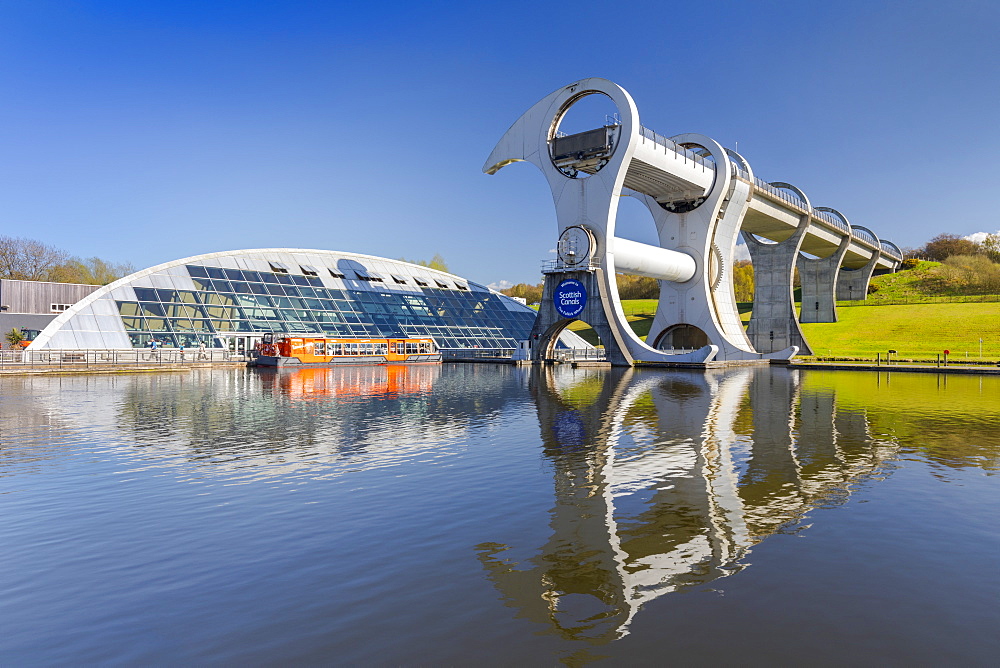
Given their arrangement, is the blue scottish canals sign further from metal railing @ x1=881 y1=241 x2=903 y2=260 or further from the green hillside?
metal railing @ x1=881 y1=241 x2=903 y2=260

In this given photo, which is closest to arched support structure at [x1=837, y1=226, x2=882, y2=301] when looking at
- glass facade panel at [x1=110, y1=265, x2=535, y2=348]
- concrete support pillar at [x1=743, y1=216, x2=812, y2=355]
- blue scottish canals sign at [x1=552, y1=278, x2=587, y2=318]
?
concrete support pillar at [x1=743, y1=216, x2=812, y2=355]

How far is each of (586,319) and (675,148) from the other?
16.5 meters

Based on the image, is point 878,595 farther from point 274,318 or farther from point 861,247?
point 861,247

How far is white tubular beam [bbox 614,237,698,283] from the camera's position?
5062 cm

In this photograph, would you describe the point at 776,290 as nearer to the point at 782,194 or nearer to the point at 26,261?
the point at 782,194

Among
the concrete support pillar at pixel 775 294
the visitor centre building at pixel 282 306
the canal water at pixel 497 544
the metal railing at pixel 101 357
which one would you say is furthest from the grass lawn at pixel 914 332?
the metal railing at pixel 101 357

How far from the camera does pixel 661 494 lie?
10.9m

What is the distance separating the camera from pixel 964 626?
5984 millimetres

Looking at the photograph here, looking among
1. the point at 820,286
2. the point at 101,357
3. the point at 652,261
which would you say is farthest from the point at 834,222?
the point at 101,357

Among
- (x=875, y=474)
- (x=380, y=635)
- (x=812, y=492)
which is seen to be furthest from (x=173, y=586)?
(x=875, y=474)

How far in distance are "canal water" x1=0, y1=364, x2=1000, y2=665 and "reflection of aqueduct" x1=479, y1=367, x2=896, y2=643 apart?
6 centimetres

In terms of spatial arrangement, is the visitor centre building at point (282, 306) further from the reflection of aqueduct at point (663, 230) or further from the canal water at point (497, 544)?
the canal water at point (497, 544)

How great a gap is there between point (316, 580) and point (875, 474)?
1092cm

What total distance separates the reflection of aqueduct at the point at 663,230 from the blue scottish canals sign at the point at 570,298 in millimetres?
121
